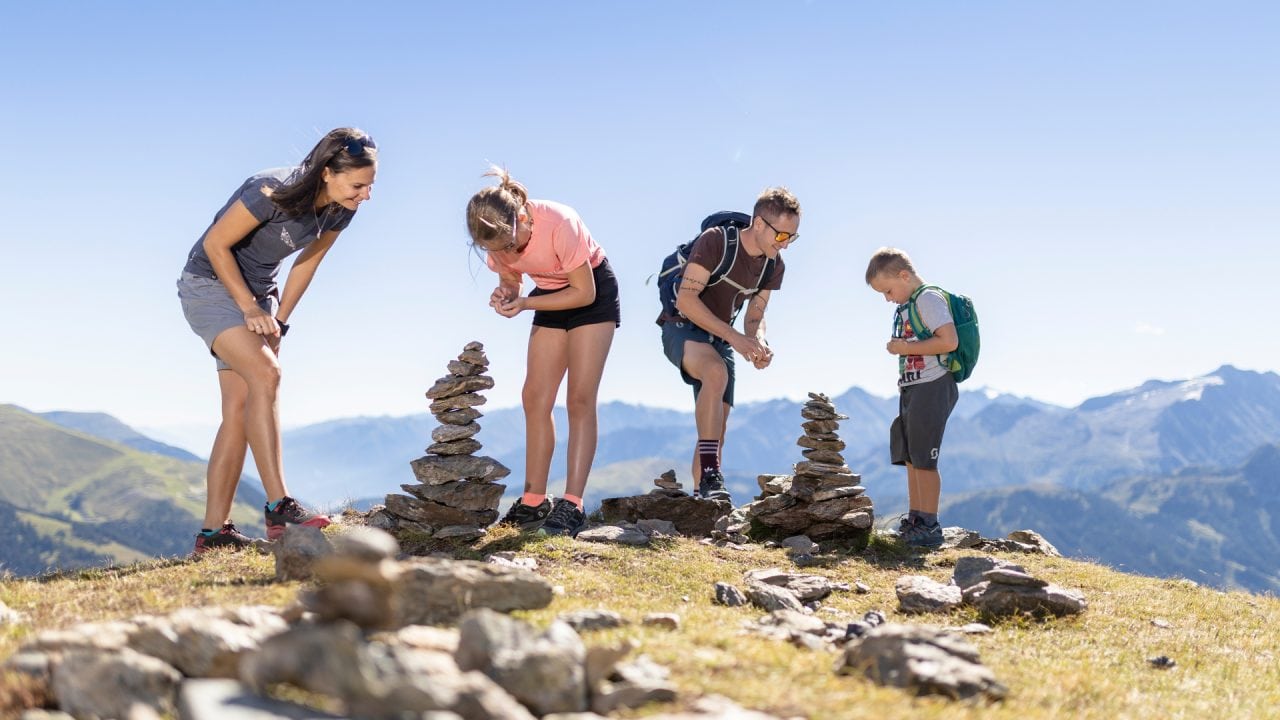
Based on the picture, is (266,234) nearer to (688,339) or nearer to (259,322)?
(259,322)

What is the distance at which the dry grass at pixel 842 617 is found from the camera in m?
5.47

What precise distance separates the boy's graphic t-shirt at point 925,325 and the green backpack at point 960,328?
0.08 meters

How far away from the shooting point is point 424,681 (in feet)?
13.4

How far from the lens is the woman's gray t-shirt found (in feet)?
32.5

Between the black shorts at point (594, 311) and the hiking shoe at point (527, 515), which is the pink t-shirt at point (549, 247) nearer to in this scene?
the black shorts at point (594, 311)

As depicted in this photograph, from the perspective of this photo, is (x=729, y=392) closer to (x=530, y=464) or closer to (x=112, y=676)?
(x=530, y=464)

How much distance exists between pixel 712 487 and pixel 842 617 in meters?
6.47

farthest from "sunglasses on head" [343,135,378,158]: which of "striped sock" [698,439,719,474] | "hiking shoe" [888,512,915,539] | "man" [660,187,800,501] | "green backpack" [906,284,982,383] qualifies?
"hiking shoe" [888,512,915,539]

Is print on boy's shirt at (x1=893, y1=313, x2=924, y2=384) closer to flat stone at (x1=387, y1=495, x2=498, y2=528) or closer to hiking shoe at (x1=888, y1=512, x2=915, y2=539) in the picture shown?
hiking shoe at (x1=888, y1=512, x2=915, y2=539)

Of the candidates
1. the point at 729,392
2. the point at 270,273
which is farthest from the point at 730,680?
the point at 729,392

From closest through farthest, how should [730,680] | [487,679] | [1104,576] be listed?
1. [487,679]
2. [730,680]
3. [1104,576]

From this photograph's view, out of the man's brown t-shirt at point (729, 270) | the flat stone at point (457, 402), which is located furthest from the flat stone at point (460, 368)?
the man's brown t-shirt at point (729, 270)

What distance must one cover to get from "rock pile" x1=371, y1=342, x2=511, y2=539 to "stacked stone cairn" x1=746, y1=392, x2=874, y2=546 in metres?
4.90

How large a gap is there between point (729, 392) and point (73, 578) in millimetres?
9629
